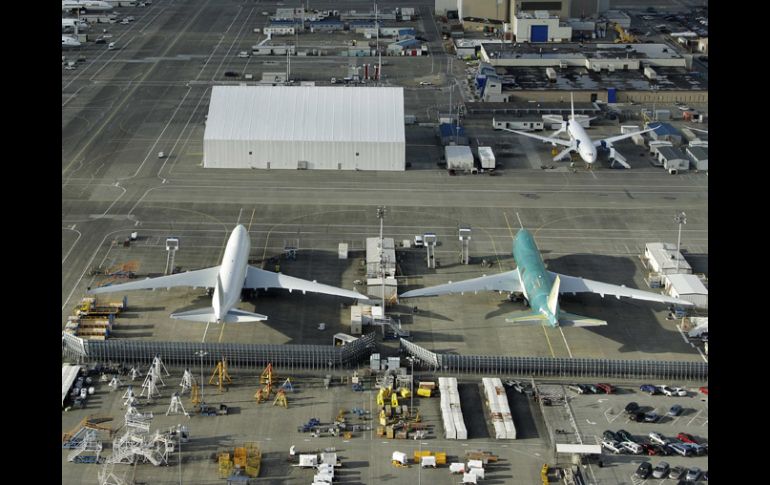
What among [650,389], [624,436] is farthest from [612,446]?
[650,389]

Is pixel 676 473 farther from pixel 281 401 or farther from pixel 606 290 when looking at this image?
pixel 281 401

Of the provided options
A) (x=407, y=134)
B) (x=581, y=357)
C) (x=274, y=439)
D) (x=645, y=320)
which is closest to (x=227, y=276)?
(x=274, y=439)

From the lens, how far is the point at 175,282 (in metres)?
112

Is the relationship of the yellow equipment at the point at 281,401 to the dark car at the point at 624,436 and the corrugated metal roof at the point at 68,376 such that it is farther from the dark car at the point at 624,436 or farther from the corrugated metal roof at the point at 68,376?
the dark car at the point at 624,436

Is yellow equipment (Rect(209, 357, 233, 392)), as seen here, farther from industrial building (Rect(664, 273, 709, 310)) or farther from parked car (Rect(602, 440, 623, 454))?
industrial building (Rect(664, 273, 709, 310))

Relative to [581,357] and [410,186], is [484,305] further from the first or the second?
[410,186]

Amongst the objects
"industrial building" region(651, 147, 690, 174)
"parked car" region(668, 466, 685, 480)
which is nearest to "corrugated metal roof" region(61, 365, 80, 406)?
"parked car" region(668, 466, 685, 480)

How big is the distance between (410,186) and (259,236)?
96.8 ft

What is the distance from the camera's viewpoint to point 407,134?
180500mm

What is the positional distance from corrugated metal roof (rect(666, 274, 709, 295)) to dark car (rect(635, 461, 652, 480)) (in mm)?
35251

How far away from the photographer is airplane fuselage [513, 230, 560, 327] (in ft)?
335

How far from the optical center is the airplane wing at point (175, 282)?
110 meters

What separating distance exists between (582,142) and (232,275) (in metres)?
75.9
